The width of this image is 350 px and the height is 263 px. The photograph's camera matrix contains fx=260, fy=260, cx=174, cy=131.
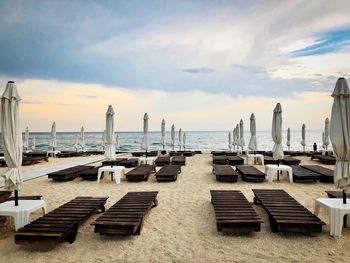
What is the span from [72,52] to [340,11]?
14.2 m

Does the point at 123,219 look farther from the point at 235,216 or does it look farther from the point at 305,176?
the point at 305,176

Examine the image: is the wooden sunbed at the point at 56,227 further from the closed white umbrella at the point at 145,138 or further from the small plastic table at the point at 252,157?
the small plastic table at the point at 252,157

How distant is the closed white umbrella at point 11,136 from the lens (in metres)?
5.15

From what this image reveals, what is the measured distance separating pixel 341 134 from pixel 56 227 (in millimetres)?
5490

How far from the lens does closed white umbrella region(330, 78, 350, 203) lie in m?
4.90

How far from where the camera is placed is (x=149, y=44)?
59.3ft

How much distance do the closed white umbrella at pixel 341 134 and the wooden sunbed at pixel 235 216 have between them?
174cm

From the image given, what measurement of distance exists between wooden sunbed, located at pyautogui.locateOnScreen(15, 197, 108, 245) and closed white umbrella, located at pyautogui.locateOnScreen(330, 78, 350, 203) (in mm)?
5018

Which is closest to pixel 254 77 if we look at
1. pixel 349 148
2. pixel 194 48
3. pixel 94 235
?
pixel 194 48

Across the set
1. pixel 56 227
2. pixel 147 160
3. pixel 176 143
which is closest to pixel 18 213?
pixel 56 227

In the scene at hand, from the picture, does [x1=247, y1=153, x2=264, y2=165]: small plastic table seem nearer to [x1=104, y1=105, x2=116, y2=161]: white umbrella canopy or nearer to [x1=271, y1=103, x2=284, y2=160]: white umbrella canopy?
[x1=271, y1=103, x2=284, y2=160]: white umbrella canopy

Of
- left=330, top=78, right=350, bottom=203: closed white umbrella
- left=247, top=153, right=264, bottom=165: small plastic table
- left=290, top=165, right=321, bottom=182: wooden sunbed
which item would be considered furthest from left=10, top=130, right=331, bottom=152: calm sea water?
left=330, top=78, right=350, bottom=203: closed white umbrella

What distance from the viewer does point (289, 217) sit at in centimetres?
498

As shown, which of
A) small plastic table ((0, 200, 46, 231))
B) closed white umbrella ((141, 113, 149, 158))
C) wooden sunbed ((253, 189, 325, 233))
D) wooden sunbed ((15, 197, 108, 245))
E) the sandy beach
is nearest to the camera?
the sandy beach
